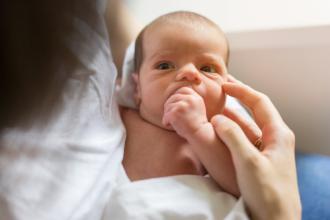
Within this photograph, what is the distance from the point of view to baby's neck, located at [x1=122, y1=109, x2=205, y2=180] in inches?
28.5

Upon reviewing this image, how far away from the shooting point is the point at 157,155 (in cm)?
74

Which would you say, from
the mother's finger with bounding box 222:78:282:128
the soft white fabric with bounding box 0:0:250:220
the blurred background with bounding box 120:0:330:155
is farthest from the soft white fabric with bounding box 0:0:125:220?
the blurred background with bounding box 120:0:330:155

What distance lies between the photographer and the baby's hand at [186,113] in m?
0.67

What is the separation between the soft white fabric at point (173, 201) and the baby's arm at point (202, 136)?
0.08 feet

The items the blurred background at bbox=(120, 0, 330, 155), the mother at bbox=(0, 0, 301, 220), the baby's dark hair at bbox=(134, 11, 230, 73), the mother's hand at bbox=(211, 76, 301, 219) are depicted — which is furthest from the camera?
the blurred background at bbox=(120, 0, 330, 155)


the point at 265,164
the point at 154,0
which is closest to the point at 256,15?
the point at 154,0

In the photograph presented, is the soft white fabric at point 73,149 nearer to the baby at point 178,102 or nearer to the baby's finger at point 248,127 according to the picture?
the baby at point 178,102

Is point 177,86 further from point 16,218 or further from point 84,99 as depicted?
point 16,218

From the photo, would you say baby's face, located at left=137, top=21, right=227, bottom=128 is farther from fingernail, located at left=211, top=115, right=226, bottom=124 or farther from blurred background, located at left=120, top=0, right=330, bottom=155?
blurred background, located at left=120, top=0, right=330, bottom=155

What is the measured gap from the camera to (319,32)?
100 cm

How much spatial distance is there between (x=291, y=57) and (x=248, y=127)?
0.39 metres

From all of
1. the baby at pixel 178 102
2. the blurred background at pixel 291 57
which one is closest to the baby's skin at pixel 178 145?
the baby at pixel 178 102

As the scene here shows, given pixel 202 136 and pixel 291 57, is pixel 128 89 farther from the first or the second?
pixel 291 57

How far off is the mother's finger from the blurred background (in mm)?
344
